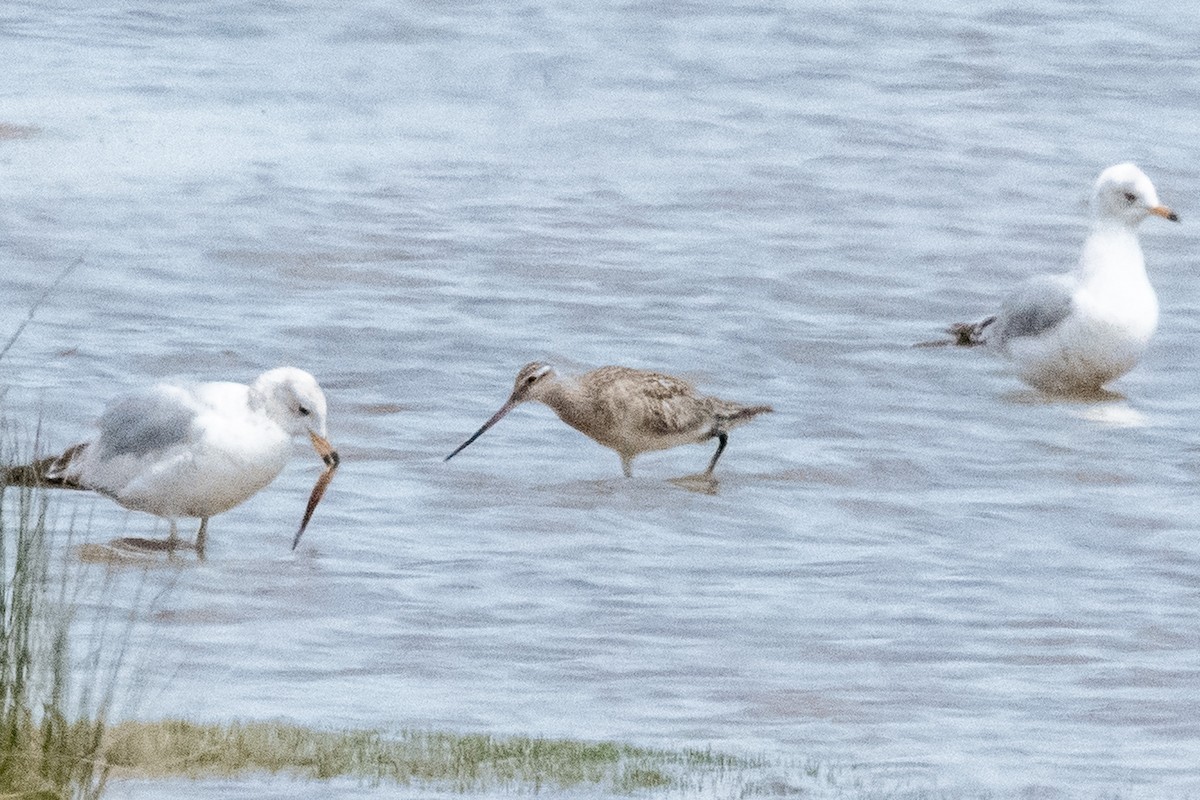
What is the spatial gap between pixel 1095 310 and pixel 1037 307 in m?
0.43

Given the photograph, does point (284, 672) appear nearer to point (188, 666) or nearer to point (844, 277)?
point (188, 666)

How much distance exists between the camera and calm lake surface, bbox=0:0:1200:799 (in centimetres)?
1020

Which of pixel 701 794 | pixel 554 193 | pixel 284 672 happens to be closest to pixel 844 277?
pixel 554 193

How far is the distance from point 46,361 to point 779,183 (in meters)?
10.5

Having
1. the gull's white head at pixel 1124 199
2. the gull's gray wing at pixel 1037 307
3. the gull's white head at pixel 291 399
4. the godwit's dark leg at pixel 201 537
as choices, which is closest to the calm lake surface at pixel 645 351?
the godwit's dark leg at pixel 201 537

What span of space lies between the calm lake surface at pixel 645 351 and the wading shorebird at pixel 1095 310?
338mm

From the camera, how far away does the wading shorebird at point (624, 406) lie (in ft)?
46.4

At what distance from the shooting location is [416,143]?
27156 millimetres

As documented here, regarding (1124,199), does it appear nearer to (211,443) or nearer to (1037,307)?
(1037,307)

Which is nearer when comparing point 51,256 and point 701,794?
point 701,794

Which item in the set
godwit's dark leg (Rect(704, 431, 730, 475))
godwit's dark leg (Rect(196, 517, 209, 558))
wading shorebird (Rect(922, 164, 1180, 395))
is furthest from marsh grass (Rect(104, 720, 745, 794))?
wading shorebird (Rect(922, 164, 1180, 395))

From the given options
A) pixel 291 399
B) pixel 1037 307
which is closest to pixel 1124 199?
pixel 1037 307

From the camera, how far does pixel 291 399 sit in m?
11.9

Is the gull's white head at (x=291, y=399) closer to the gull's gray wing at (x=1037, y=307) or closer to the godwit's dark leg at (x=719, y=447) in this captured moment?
the godwit's dark leg at (x=719, y=447)
